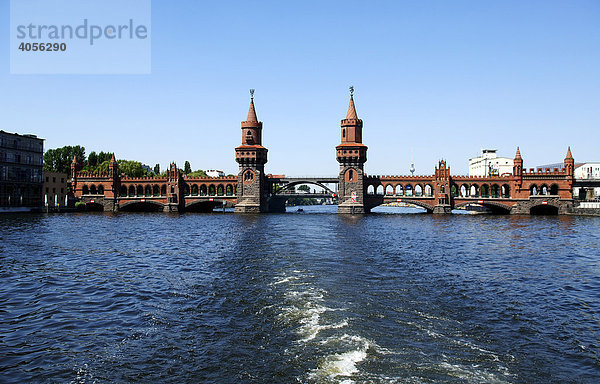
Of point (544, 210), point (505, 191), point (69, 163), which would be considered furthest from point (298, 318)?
point (69, 163)

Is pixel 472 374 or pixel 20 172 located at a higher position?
pixel 20 172

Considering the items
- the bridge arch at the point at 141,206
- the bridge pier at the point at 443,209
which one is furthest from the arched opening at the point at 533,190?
the bridge arch at the point at 141,206

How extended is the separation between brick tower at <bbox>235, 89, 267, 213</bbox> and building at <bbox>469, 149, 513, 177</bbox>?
11320 centimetres

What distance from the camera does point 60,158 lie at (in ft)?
418

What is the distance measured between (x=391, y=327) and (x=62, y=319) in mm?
13249

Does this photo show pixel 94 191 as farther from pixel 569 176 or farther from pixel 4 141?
pixel 569 176

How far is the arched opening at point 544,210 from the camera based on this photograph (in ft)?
321

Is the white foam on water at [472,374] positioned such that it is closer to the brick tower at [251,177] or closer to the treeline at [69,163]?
the brick tower at [251,177]

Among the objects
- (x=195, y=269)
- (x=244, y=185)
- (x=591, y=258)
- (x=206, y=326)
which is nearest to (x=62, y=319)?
(x=206, y=326)

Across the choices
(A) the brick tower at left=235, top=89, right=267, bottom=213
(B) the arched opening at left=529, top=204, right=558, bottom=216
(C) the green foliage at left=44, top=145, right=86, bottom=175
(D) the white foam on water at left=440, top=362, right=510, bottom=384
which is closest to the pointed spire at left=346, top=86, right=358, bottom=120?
(A) the brick tower at left=235, top=89, right=267, bottom=213

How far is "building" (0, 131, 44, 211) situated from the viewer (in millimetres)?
88438

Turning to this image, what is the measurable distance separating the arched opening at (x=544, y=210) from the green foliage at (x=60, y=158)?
13546 cm

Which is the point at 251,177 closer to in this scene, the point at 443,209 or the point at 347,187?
the point at 347,187

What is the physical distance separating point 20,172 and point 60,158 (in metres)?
37.1
